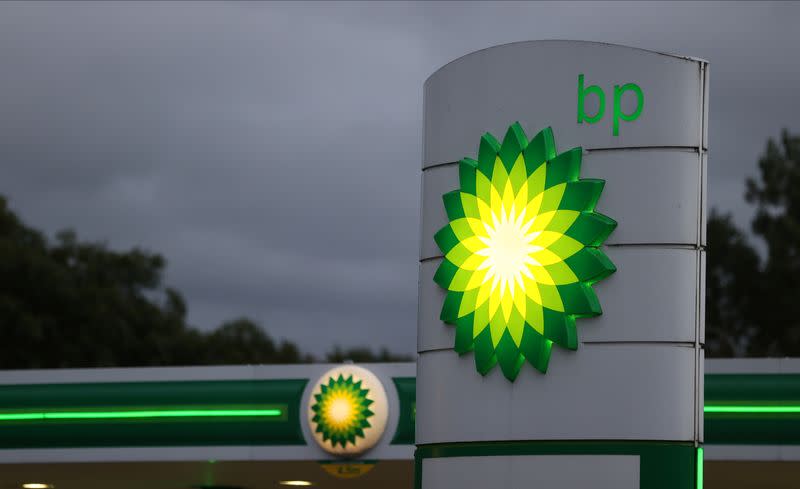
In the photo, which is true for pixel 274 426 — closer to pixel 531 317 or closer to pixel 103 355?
pixel 531 317

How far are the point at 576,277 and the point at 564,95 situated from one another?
1239mm

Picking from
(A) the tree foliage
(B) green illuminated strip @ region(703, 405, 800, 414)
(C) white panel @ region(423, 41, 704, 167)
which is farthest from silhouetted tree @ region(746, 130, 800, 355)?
(C) white panel @ region(423, 41, 704, 167)

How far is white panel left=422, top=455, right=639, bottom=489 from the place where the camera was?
31.9 ft

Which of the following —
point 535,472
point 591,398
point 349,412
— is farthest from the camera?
point 349,412

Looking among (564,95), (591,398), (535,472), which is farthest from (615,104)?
(535,472)

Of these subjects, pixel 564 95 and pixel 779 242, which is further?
pixel 779 242

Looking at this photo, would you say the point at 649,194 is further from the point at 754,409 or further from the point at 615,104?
the point at 754,409

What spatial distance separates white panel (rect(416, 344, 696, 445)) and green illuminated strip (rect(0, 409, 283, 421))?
11.0 meters

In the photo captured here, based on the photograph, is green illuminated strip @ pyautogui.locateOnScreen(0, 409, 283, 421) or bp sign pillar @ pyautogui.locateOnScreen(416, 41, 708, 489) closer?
bp sign pillar @ pyautogui.locateOnScreen(416, 41, 708, 489)

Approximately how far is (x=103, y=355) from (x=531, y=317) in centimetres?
4745

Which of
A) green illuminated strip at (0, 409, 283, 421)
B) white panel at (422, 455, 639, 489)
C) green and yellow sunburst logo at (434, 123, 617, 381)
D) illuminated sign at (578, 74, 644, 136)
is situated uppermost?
illuminated sign at (578, 74, 644, 136)

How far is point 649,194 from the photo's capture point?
9922 mm

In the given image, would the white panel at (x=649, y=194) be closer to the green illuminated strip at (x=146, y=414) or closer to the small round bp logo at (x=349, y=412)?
the small round bp logo at (x=349, y=412)

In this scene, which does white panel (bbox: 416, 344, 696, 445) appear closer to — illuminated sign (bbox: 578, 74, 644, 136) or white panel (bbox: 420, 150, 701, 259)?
white panel (bbox: 420, 150, 701, 259)
